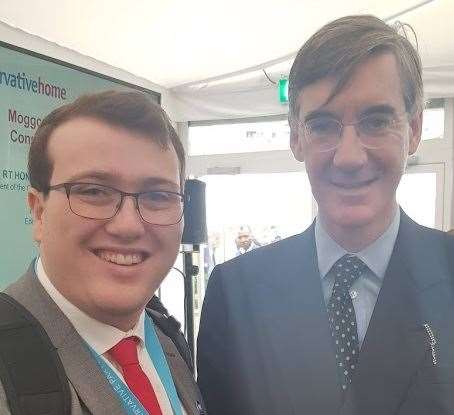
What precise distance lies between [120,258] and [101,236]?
6 cm

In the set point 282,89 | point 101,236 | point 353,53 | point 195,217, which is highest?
point 282,89

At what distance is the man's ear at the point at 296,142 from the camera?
3.57 ft

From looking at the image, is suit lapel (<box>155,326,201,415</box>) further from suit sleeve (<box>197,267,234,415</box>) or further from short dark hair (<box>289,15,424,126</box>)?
short dark hair (<box>289,15,424,126</box>)

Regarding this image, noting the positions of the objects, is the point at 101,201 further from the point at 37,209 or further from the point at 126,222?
the point at 37,209

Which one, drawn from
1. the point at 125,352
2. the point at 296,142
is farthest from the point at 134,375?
the point at 296,142

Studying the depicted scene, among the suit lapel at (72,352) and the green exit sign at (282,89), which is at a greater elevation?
the green exit sign at (282,89)

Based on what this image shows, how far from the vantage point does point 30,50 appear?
3.02m

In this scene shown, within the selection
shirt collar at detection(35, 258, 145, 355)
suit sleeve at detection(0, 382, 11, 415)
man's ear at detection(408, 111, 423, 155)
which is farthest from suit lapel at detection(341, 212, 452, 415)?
suit sleeve at detection(0, 382, 11, 415)

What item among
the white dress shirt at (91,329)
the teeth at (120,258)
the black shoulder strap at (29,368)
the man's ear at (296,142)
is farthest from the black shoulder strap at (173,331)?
the man's ear at (296,142)

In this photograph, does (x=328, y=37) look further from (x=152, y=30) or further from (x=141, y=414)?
(x=152, y=30)

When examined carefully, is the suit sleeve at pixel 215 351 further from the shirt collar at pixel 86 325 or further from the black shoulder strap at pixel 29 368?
the black shoulder strap at pixel 29 368

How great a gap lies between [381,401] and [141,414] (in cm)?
48

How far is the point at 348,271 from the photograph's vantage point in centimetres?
109

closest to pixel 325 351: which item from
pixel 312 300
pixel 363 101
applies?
pixel 312 300
